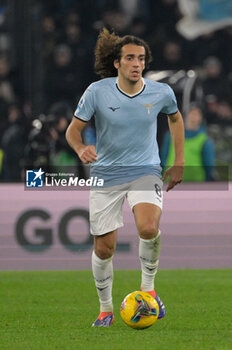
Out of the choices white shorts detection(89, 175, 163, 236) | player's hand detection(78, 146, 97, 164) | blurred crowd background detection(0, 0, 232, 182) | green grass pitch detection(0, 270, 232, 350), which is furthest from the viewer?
blurred crowd background detection(0, 0, 232, 182)

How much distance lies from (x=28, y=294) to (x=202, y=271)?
2.49 m

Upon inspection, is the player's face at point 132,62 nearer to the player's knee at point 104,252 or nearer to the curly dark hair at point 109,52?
the curly dark hair at point 109,52

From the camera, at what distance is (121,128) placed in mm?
6656

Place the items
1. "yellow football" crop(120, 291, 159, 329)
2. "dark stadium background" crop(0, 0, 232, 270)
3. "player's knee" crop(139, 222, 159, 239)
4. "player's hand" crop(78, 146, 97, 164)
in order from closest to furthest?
"player's hand" crop(78, 146, 97, 164) < "yellow football" crop(120, 291, 159, 329) < "player's knee" crop(139, 222, 159, 239) < "dark stadium background" crop(0, 0, 232, 270)

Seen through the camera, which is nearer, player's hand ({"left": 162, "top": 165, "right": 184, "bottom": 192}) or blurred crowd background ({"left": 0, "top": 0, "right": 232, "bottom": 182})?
player's hand ({"left": 162, "top": 165, "right": 184, "bottom": 192})

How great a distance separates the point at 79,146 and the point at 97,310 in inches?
68.4

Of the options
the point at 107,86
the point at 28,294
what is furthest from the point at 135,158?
the point at 28,294

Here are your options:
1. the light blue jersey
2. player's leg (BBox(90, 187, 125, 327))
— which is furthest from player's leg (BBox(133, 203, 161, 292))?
the light blue jersey

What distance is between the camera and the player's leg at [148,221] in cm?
649

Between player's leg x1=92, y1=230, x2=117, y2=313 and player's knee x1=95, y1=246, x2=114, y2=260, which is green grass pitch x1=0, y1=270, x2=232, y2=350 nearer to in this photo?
player's leg x1=92, y1=230, x2=117, y2=313

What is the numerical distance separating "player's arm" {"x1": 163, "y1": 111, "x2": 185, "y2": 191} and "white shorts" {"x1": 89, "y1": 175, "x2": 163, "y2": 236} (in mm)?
155

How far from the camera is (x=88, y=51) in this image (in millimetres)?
12211

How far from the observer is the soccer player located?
6.64 meters

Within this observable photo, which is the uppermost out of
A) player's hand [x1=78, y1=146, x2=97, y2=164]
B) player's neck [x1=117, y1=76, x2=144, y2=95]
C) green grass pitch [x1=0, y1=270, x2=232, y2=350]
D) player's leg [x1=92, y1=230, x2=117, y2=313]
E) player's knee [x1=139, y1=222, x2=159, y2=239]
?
player's neck [x1=117, y1=76, x2=144, y2=95]
